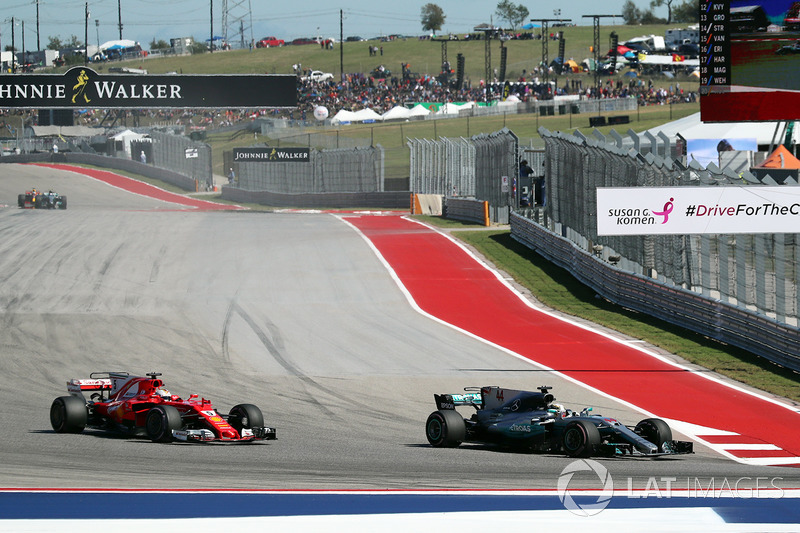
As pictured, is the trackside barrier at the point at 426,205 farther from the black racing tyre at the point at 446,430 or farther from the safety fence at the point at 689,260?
the black racing tyre at the point at 446,430

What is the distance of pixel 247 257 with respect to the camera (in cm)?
2877

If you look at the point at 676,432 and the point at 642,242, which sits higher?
the point at 642,242

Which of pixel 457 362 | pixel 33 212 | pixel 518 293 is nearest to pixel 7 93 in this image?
pixel 33 212

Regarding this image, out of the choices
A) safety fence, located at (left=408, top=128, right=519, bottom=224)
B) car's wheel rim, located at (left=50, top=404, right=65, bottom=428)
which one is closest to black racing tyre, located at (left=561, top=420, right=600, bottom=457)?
car's wheel rim, located at (left=50, top=404, right=65, bottom=428)

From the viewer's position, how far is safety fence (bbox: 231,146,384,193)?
50906 millimetres

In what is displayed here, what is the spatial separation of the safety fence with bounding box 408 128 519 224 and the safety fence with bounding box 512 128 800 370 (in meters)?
5.83

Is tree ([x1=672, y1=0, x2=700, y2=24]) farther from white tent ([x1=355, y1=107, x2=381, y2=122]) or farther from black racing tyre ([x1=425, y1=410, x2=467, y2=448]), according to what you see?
black racing tyre ([x1=425, y1=410, x2=467, y2=448])

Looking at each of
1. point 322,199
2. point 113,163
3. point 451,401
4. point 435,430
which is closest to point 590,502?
point 435,430

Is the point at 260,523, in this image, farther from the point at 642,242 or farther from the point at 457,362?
the point at 642,242

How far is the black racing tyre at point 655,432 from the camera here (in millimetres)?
10125

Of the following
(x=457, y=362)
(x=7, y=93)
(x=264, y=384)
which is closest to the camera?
(x=264, y=384)

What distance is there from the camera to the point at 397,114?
305 feet

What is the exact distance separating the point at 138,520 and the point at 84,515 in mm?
443

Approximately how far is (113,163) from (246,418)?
6680 centimetres
